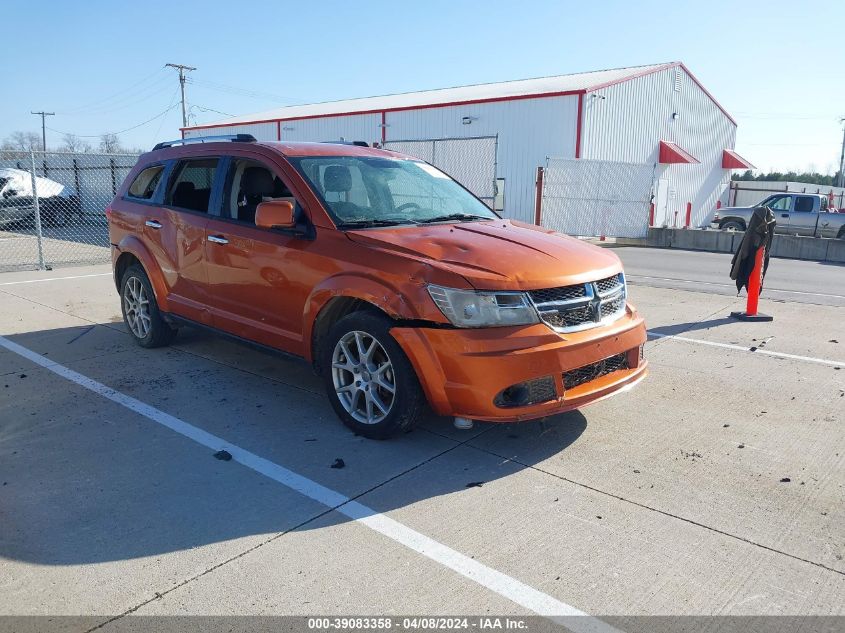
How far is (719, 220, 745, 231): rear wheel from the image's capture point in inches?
930

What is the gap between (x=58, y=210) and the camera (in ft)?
69.2

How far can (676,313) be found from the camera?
8.54 m

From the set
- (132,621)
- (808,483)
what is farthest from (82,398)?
(808,483)

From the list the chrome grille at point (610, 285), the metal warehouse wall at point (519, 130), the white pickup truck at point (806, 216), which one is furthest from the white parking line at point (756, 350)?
the white pickup truck at point (806, 216)

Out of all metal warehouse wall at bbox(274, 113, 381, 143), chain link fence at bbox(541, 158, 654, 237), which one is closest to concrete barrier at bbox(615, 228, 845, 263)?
chain link fence at bbox(541, 158, 654, 237)

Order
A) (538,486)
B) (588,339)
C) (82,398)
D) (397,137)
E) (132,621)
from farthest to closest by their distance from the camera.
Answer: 1. (397,137)
2. (82,398)
3. (588,339)
4. (538,486)
5. (132,621)

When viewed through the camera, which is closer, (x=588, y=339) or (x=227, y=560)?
(x=227, y=560)

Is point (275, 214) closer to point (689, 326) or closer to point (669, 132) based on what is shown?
point (689, 326)

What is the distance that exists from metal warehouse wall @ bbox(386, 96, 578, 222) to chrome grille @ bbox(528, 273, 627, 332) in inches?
733

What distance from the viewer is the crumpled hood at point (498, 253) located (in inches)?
152

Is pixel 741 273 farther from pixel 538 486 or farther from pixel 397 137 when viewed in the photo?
pixel 397 137

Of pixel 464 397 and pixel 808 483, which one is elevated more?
pixel 464 397

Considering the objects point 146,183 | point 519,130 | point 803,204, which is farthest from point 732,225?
point 146,183

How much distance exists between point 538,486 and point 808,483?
1.53 meters
